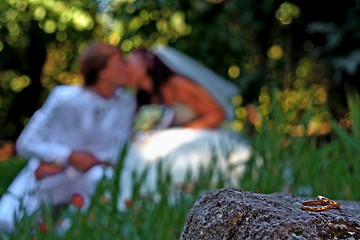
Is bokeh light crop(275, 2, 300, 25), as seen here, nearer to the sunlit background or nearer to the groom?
the sunlit background

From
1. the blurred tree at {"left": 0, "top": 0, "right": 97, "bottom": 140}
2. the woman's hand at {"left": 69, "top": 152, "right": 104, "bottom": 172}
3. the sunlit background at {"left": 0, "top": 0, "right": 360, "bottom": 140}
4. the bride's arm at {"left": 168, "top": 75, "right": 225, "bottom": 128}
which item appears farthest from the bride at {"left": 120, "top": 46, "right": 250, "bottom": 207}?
the blurred tree at {"left": 0, "top": 0, "right": 97, "bottom": 140}

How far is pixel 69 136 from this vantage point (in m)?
3.25

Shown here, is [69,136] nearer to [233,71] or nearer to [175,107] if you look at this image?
[175,107]

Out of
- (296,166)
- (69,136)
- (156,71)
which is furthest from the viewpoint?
(156,71)

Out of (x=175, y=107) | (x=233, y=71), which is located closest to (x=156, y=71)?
(x=175, y=107)

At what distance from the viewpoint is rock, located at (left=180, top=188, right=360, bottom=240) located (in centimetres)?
64

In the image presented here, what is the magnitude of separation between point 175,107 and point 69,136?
4.63 ft

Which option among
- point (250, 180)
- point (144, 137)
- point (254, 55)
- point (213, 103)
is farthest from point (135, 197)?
point (254, 55)

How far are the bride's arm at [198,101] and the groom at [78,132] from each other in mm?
768

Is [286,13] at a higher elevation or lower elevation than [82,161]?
higher

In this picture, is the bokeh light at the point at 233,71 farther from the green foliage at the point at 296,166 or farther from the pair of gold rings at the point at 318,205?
the pair of gold rings at the point at 318,205

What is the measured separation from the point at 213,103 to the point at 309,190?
2.43 m

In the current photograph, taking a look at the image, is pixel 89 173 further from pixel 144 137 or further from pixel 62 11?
pixel 62 11

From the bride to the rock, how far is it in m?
2.90
